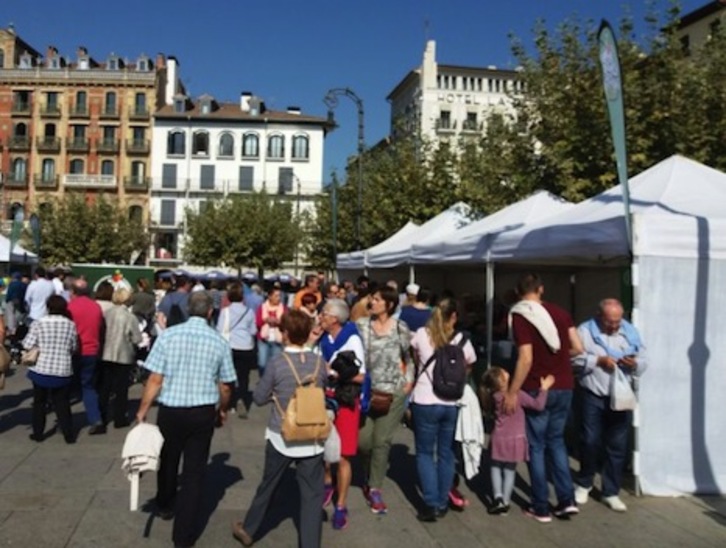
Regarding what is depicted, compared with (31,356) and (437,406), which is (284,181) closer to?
(31,356)

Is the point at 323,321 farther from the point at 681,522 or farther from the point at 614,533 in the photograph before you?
the point at 681,522

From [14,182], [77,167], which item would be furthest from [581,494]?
[14,182]

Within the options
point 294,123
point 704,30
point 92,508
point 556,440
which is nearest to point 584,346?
point 556,440

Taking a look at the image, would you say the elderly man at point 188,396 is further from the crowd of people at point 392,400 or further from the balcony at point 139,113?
the balcony at point 139,113

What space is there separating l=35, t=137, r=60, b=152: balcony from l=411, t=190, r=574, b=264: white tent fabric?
5951cm

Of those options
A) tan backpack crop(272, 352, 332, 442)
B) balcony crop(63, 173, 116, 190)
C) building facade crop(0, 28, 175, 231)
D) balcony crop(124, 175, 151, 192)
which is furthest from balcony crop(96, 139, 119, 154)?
tan backpack crop(272, 352, 332, 442)

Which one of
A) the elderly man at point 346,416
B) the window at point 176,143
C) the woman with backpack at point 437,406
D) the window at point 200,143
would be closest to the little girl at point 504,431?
the woman with backpack at point 437,406

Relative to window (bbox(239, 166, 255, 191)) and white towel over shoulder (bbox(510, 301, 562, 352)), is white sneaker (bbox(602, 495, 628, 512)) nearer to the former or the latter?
white towel over shoulder (bbox(510, 301, 562, 352))

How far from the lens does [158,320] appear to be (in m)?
11.4

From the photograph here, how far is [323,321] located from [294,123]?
2471 inches

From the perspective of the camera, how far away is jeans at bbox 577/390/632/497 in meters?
5.91

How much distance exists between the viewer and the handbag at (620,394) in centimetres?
586

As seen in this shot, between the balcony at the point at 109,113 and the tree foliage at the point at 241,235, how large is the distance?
19442 millimetres

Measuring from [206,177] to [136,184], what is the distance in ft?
20.7
